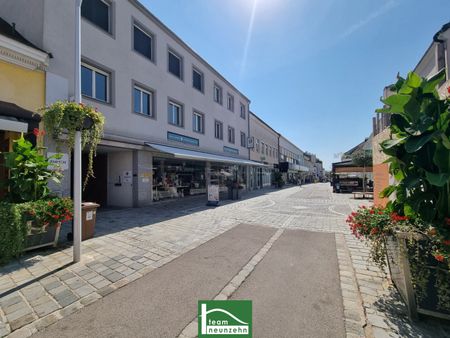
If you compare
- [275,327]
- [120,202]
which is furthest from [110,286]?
[120,202]

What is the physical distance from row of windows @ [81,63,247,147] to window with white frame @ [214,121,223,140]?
1.44 ft

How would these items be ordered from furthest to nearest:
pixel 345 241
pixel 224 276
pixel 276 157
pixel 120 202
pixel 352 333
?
1. pixel 276 157
2. pixel 120 202
3. pixel 345 241
4. pixel 224 276
5. pixel 352 333

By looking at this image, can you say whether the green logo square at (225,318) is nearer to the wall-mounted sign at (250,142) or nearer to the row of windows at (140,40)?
the row of windows at (140,40)

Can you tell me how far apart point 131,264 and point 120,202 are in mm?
7388

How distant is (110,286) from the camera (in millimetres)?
3246

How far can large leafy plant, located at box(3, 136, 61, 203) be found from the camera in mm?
4613

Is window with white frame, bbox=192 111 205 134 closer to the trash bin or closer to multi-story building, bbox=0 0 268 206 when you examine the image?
multi-story building, bbox=0 0 268 206

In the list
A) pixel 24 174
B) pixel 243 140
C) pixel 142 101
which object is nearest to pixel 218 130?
pixel 243 140

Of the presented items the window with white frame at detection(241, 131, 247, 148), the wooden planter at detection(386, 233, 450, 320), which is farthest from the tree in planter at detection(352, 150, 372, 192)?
the wooden planter at detection(386, 233, 450, 320)

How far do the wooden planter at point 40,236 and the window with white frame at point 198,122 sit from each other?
10.9 meters

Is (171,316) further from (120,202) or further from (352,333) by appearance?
(120,202)

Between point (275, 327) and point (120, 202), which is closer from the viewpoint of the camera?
point (275, 327)

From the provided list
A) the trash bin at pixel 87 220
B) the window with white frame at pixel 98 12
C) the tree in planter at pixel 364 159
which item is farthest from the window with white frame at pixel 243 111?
the trash bin at pixel 87 220

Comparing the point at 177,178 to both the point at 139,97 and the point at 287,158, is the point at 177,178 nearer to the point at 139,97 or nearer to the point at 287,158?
the point at 139,97
